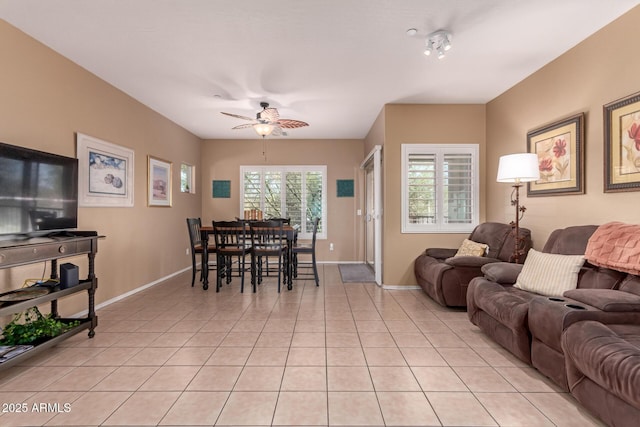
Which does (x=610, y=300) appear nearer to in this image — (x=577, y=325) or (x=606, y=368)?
(x=577, y=325)

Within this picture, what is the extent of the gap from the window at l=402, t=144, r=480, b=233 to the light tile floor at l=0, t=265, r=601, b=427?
1490 mm

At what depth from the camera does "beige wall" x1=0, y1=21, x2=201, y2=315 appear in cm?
265

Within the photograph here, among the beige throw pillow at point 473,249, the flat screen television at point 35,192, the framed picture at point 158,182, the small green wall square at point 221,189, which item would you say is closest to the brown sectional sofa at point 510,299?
the beige throw pillow at point 473,249

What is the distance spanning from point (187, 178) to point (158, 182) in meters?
1.22

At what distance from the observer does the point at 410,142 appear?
4.57 metres

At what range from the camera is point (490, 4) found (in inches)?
93.3

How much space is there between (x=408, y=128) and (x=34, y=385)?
4.60m

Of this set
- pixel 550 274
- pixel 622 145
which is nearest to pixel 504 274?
pixel 550 274

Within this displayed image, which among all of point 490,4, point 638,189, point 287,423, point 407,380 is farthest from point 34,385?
point 638,189

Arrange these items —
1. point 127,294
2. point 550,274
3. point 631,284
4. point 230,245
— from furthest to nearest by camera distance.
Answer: point 230,245 < point 127,294 < point 550,274 < point 631,284

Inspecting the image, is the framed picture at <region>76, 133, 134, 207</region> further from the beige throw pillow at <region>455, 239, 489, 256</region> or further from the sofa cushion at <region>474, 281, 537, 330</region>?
the beige throw pillow at <region>455, 239, 489, 256</region>

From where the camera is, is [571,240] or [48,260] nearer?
[48,260]

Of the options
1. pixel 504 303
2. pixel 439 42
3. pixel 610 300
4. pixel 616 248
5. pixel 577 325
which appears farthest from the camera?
pixel 439 42

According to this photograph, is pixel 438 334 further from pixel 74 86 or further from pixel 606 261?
pixel 74 86
